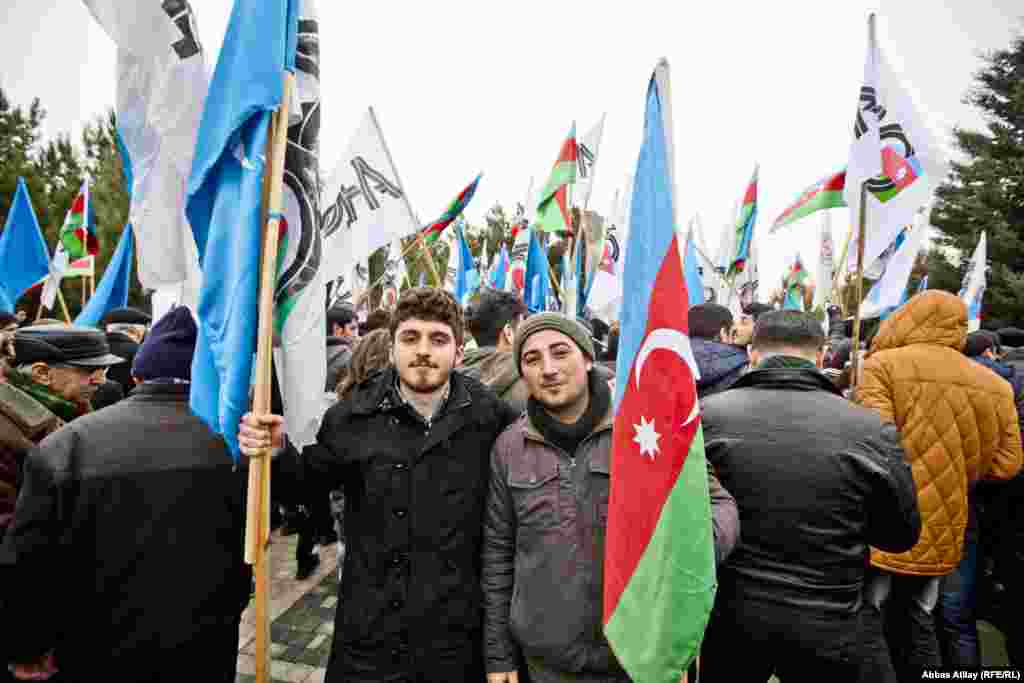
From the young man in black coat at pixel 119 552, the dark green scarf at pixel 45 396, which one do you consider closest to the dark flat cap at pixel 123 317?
the dark green scarf at pixel 45 396

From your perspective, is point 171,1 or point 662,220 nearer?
point 662,220

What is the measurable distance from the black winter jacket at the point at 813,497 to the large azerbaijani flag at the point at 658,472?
22.1 inches

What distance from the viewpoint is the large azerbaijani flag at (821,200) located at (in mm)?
4086

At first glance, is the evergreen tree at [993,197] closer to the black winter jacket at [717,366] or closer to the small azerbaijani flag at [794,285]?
the small azerbaijani flag at [794,285]

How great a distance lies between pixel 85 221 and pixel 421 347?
750 centimetres

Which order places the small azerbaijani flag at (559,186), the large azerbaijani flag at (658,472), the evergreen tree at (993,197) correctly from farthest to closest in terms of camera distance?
the evergreen tree at (993,197), the small azerbaijani flag at (559,186), the large azerbaijani flag at (658,472)

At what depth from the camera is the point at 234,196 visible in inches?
79.6

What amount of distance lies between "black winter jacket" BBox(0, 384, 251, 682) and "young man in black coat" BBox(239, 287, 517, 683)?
1.35ft

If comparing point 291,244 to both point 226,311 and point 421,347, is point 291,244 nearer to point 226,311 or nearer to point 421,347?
point 226,311

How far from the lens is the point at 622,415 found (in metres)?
1.90

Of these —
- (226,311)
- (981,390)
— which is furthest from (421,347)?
(981,390)

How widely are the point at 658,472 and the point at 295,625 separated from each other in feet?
11.6

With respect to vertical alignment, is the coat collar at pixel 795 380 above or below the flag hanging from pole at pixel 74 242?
below

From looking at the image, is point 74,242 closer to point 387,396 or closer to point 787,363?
point 387,396
